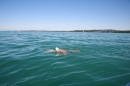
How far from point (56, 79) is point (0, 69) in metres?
3.85

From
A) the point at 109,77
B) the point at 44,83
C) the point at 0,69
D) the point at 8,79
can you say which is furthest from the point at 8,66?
the point at 109,77

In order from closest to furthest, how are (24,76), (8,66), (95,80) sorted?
(95,80) → (24,76) → (8,66)

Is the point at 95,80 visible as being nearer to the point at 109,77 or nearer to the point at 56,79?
the point at 109,77

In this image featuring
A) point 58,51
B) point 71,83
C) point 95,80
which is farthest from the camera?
point 58,51

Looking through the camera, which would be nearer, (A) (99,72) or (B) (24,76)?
(B) (24,76)

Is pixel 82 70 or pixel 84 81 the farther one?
pixel 82 70

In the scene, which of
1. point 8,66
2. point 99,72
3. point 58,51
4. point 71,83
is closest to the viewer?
point 71,83

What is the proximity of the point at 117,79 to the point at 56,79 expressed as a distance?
10.3 feet

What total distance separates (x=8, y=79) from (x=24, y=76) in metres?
0.77

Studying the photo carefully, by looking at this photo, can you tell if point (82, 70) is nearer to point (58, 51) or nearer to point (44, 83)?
point (44, 83)

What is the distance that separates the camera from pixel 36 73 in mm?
5785

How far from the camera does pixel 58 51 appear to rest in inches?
410

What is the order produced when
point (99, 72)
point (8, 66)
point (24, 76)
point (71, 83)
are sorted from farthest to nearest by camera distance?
point (8, 66), point (99, 72), point (24, 76), point (71, 83)

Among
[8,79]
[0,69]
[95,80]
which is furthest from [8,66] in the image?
[95,80]
